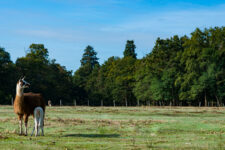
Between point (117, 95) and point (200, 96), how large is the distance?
28.0 meters

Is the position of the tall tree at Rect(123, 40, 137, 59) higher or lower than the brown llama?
higher

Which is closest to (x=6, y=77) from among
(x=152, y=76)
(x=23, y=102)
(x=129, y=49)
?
(x=152, y=76)

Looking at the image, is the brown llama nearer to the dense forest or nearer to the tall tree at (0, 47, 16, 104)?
the dense forest

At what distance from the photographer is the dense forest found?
82.4 metres

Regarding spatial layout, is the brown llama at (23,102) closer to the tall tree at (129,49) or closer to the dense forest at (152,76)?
the dense forest at (152,76)

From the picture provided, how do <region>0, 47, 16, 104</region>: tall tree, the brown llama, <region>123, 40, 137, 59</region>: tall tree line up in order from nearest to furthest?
1. the brown llama
2. <region>0, 47, 16, 104</region>: tall tree
3. <region>123, 40, 137, 59</region>: tall tree

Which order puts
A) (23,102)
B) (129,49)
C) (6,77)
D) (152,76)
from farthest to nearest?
(129,49), (152,76), (6,77), (23,102)

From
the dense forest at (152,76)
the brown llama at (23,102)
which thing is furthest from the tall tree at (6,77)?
the brown llama at (23,102)

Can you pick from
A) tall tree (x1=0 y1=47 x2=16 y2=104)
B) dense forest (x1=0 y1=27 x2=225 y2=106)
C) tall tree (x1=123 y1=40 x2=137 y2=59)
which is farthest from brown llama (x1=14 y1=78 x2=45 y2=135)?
tall tree (x1=123 y1=40 x2=137 y2=59)

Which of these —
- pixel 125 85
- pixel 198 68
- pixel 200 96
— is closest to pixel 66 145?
pixel 198 68

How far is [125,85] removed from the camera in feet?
357

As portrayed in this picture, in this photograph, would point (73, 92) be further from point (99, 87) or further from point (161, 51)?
point (161, 51)

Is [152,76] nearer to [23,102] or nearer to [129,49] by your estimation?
[129,49]

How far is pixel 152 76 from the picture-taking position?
95500mm
